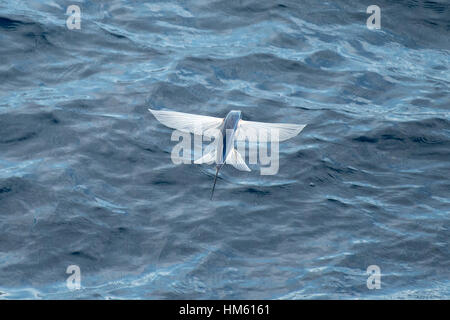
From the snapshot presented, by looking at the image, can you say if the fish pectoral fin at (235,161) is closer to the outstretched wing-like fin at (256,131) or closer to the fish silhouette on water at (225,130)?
the fish silhouette on water at (225,130)

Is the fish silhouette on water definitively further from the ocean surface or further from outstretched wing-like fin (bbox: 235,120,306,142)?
the ocean surface

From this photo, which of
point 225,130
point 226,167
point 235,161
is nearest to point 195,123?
point 225,130

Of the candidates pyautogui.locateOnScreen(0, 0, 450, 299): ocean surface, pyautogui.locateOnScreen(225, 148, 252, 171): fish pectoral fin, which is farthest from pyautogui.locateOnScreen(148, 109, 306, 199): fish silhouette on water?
pyautogui.locateOnScreen(0, 0, 450, 299): ocean surface

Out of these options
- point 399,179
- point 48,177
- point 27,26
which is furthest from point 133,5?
point 399,179

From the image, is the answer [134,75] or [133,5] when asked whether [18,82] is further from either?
[133,5]

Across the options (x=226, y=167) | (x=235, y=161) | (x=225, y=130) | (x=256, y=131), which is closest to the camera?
(x=235, y=161)

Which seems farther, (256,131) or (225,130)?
(256,131)

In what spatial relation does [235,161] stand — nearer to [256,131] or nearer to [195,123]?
[256,131]
